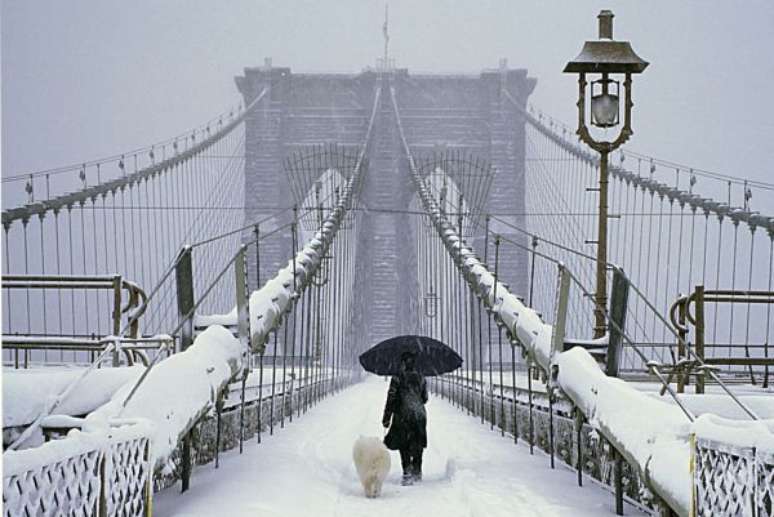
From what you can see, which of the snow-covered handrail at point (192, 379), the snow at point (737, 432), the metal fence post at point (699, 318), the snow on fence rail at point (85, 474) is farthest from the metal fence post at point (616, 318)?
the snow on fence rail at point (85, 474)

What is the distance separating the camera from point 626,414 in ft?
13.0

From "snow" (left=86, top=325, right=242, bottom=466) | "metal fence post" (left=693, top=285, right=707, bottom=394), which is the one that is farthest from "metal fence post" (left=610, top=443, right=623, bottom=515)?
"metal fence post" (left=693, top=285, right=707, bottom=394)

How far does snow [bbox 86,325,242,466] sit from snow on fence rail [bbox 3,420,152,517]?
4.1 inches

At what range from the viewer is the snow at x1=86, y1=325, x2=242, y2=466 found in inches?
144

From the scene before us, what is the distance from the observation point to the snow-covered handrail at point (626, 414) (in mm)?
3373

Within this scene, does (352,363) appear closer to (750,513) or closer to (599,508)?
(599,508)

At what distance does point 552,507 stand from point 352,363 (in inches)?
649

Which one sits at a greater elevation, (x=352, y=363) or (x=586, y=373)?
(x=586, y=373)

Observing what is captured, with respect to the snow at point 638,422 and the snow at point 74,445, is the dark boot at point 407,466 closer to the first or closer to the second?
the snow at point 638,422

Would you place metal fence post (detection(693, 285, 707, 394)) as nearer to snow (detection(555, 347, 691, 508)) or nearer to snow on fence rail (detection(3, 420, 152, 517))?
snow (detection(555, 347, 691, 508))

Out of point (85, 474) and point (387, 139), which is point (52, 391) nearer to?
point (85, 474)

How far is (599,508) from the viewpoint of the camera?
4184mm

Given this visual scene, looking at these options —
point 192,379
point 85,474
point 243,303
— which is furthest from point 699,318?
point 85,474

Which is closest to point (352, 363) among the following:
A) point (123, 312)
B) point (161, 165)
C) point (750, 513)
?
point (161, 165)
